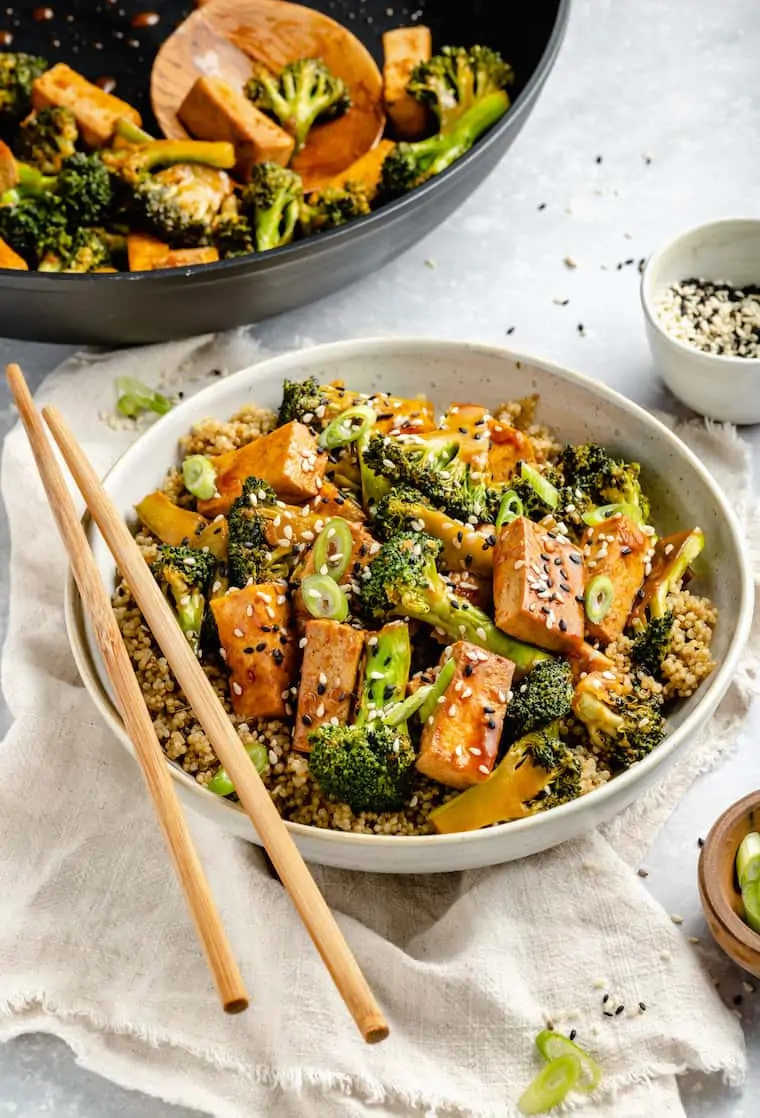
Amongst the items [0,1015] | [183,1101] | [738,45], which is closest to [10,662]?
[0,1015]

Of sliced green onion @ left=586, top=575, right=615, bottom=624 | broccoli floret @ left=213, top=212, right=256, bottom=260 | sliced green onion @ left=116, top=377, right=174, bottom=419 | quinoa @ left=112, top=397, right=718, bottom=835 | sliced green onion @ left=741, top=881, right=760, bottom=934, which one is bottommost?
sliced green onion @ left=741, top=881, right=760, bottom=934

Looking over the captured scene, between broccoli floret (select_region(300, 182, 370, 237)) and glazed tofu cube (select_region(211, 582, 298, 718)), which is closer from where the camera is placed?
glazed tofu cube (select_region(211, 582, 298, 718))

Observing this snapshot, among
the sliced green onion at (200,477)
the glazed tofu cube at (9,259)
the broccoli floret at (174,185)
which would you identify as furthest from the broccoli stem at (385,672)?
the glazed tofu cube at (9,259)

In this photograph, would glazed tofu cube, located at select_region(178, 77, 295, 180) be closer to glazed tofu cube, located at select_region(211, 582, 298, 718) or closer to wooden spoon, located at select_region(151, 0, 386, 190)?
wooden spoon, located at select_region(151, 0, 386, 190)

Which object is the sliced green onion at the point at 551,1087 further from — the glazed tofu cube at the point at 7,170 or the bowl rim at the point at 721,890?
the glazed tofu cube at the point at 7,170

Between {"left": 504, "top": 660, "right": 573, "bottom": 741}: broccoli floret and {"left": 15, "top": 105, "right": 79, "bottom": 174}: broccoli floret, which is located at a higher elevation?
{"left": 15, "top": 105, "right": 79, "bottom": 174}: broccoli floret

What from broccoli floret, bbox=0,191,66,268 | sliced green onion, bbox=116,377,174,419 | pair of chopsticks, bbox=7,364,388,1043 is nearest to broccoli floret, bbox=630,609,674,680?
pair of chopsticks, bbox=7,364,388,1043
